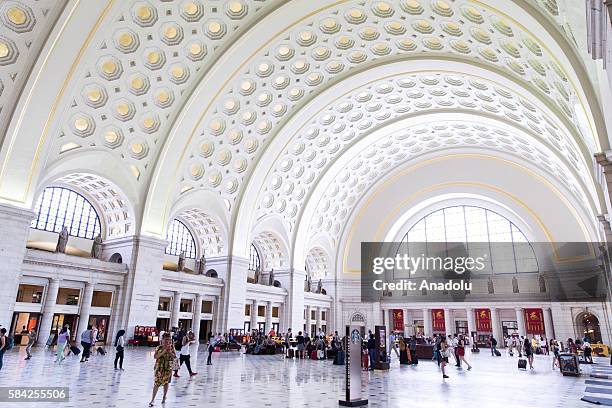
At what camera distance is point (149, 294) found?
21.4m

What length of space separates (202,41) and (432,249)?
2751 cm

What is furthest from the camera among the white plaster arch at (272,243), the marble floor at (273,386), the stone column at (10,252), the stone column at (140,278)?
the white plaster arch at (272,243)

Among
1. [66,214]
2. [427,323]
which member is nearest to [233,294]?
[66,214]

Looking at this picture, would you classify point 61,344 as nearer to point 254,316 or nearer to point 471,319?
point 254,316

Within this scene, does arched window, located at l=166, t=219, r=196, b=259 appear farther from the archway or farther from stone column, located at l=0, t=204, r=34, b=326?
the archway

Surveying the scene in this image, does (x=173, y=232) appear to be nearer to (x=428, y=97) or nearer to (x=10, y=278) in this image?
(x=10, y=278)

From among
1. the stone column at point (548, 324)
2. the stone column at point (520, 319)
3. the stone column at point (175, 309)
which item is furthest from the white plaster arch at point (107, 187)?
the stone column at point (548, 324)

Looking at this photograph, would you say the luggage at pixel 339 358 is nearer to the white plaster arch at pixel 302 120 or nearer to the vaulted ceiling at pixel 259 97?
the vaulted ceiling at pixel 259 97

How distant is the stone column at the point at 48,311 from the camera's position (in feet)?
60.7

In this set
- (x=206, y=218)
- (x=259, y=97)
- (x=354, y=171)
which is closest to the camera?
(x=259, y=97)

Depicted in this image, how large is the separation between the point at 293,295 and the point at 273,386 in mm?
21479

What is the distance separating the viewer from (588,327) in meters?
30.0

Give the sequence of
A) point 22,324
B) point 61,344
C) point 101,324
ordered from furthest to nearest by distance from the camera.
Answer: point 101,324, point 22,324, point 61,344

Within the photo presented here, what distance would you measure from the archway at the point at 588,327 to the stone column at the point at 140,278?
29165 millimetres
